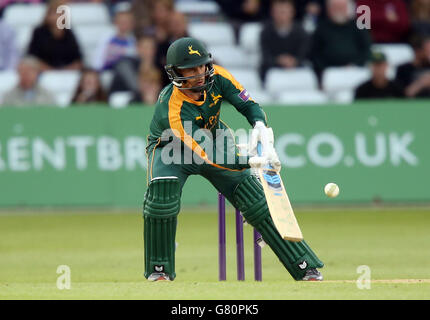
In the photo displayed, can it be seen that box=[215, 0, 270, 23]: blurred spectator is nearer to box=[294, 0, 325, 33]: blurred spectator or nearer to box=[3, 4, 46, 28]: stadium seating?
box=[294, 0, 325, 33]: blurred spectator

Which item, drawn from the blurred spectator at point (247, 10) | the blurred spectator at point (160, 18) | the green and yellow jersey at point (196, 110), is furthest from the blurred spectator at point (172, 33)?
the green and yellow jersey at point (196, 110)

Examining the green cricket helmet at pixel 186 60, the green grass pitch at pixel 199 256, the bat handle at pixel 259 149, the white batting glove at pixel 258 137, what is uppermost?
the green cricket helmet at pixel 186 60

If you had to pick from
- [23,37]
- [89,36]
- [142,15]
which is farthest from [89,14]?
[23,37]

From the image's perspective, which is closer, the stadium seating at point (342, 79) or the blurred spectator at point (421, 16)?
the stadium seating at point (342, 79)

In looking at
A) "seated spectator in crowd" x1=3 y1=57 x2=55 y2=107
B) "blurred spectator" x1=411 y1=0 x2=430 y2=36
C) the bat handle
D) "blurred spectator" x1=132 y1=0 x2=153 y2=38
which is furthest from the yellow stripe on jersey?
"blurred spectator" x1=411 y1=0 x2=430 y2=36

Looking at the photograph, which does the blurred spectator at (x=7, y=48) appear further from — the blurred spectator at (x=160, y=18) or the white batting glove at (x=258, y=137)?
the white batting glove at (x=258, y=137)

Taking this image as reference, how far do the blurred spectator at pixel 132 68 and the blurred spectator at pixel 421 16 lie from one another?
4726 millimetres

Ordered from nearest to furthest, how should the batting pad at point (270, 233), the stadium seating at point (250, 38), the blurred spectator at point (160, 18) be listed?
the batting pad at point (270, 233), the blurred spectator at point (160, 18), the stadium seating at point (250, 38)

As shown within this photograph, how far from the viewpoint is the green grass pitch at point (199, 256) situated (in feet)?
23.0

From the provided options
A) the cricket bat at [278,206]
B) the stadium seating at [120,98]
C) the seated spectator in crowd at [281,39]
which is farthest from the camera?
the seated spectator in crowd at [281,39]

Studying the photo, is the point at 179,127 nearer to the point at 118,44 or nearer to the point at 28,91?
the point at 28,91

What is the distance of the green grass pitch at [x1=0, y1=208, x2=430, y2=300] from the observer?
7.00 m

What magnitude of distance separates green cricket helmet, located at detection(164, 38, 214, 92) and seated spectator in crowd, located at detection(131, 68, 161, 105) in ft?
22.3

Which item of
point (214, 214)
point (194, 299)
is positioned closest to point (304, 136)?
point (214, 214)
